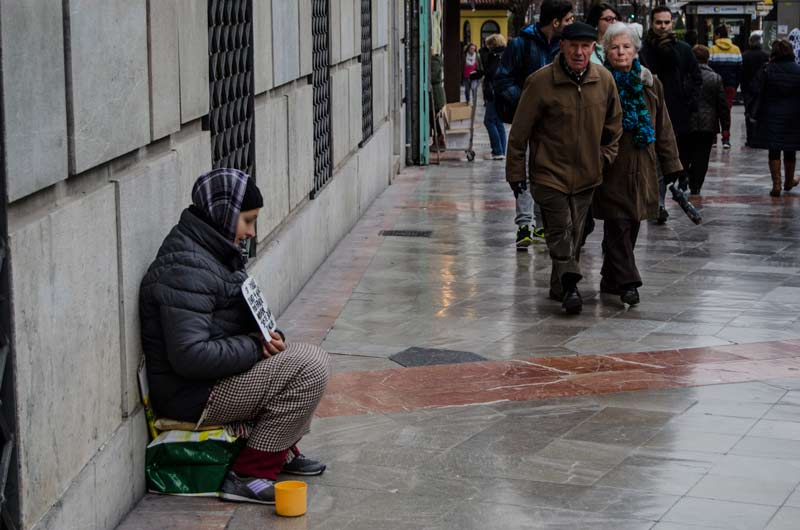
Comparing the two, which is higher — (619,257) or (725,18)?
(725,18)

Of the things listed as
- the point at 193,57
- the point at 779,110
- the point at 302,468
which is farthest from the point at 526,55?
the point at 302,468

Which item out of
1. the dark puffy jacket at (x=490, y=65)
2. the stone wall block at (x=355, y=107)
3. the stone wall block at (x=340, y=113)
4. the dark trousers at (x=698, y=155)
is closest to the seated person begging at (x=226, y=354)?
the stone wall block at (x=340, y=113)

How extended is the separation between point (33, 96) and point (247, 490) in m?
1.85

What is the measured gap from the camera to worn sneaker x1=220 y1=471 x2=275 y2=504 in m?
5.21

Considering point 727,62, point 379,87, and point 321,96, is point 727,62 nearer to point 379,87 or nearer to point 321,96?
point 379,87

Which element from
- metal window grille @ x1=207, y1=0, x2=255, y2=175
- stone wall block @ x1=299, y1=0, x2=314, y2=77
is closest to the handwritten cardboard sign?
metal window grille @ x1=207, y1=0, x2=255, y2=175

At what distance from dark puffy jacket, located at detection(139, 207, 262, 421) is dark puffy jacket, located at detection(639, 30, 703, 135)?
8189mm

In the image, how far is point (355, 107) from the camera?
525 inches

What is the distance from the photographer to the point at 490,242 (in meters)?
11.9

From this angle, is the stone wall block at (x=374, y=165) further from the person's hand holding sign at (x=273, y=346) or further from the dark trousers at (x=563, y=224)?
the person's hand holding sign at (x=273, y=346)

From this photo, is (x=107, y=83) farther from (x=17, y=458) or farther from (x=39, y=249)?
(x=17, y=458)

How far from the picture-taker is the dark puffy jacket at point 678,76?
12734mm

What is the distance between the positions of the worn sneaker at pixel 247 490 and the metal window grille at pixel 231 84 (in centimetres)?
221

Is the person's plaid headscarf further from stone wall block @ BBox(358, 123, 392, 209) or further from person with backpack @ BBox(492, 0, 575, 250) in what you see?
stone wall block @ BBox(358, 123, 392, 209)
